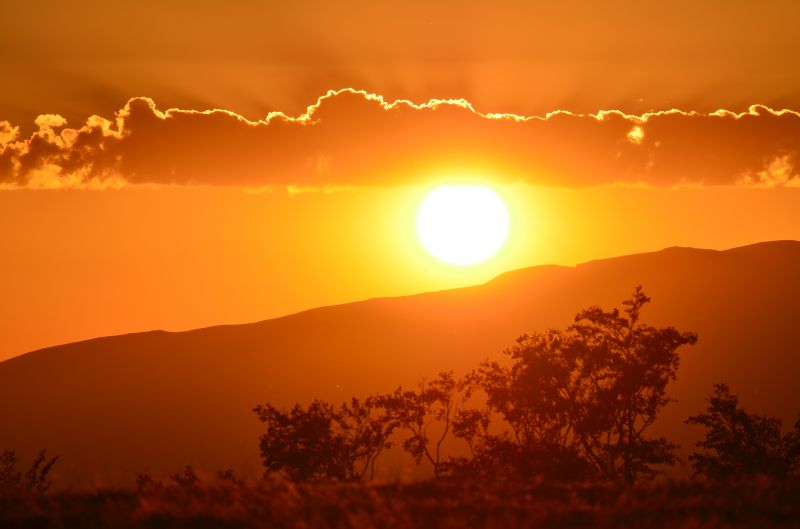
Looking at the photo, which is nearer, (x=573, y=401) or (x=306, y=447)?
(x=573, y=401)

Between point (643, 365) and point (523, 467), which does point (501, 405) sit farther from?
point (523, 467)

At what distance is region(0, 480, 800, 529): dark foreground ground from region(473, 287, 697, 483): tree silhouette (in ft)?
117

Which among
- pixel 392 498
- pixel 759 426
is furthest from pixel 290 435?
pixel 392 498

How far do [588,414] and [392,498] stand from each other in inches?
1587

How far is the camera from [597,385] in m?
73.2

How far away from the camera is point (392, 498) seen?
33.0 metres

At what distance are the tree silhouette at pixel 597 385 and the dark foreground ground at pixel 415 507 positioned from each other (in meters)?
35.5

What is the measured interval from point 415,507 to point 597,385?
43.4 m

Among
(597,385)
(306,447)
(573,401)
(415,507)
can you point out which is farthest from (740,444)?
(415,507)

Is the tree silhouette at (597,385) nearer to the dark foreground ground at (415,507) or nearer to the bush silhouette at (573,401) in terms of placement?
the bush silhouette at (573,401)

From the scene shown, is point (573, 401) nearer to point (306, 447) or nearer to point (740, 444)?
point (740, 444)

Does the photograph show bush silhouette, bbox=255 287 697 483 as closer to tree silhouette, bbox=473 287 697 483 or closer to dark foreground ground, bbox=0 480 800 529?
tree silhouette, bbox=473 287 697 483

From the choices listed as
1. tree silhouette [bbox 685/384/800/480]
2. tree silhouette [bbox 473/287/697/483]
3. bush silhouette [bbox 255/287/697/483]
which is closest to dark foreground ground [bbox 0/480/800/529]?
tree silhouette [bbox 685/384/800/480]

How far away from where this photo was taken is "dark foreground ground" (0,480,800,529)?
98.2 feet
